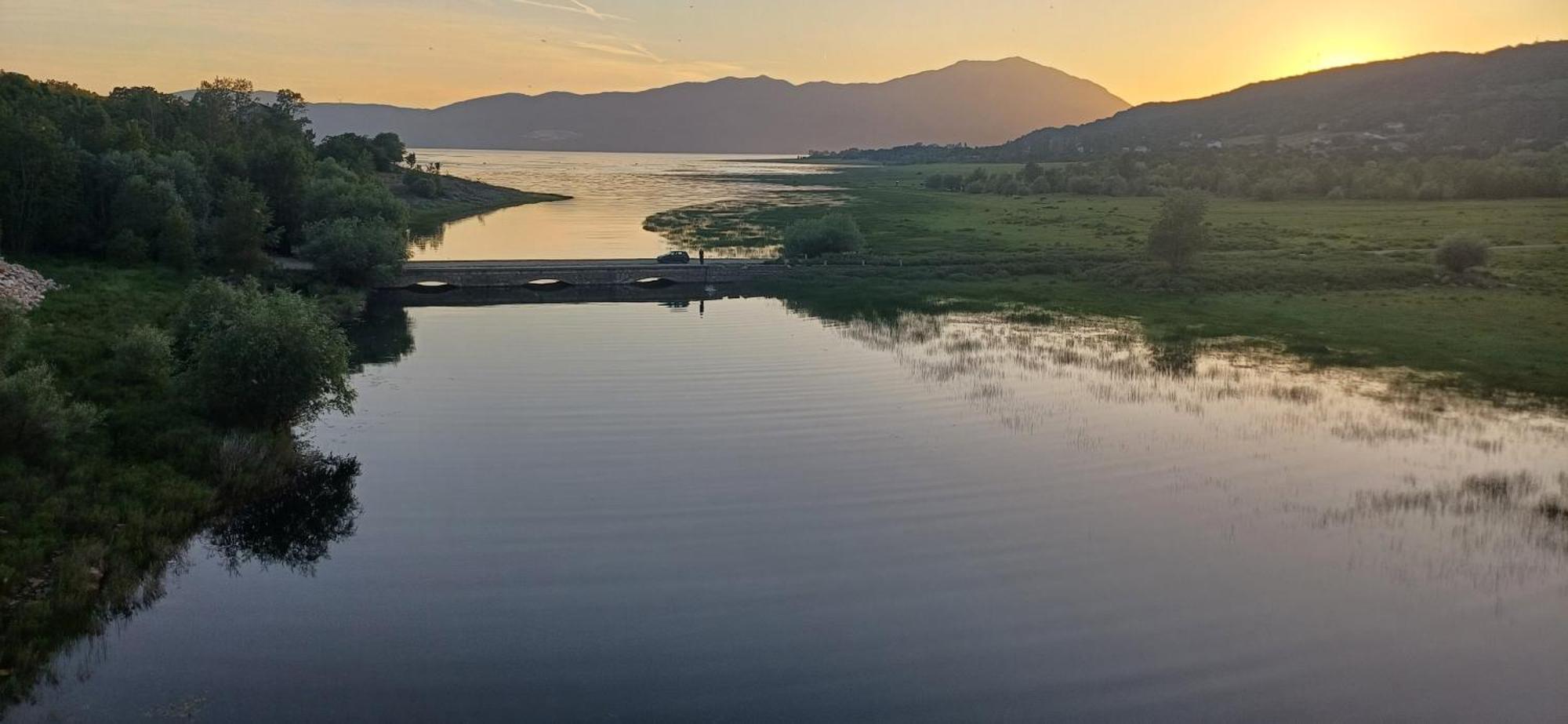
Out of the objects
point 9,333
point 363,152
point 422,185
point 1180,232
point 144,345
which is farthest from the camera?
point 422,185

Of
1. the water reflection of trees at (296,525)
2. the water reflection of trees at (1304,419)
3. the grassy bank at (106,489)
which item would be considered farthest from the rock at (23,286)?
the water reflection of trees at (1304,419)

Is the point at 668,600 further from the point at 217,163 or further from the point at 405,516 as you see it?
the point at 217,163

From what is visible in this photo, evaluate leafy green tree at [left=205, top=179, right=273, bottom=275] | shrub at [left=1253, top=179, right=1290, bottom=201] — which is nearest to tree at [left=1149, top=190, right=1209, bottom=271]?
leafy green tree at [left=205, top=179, right=273, bottom=275]

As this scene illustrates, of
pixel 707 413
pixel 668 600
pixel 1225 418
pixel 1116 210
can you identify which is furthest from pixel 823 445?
pixel 1116 210

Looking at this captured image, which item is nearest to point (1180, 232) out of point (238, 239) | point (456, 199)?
point (238, 239)

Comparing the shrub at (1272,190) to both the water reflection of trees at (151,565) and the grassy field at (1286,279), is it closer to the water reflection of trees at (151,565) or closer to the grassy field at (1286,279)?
the grassy field at (1286,279)

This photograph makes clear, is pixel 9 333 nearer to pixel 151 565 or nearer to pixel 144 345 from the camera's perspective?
pixel 144 345
